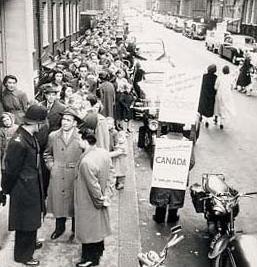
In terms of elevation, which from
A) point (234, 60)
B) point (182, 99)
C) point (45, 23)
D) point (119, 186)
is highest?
point (182, 99)

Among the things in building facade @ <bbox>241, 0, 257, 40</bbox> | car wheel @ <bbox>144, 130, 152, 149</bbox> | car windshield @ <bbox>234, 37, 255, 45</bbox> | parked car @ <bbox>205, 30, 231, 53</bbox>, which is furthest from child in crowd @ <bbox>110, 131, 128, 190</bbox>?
building facade @ <bbox>241, 0, 257, 40</bbox>

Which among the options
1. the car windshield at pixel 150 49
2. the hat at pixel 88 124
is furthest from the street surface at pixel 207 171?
the car windshield at pixel 150 49

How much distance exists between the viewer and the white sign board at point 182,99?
7328 mm

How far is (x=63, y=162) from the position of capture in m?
5.88

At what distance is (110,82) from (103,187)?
5.56 m

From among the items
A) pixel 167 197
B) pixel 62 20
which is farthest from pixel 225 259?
pixel 62 20

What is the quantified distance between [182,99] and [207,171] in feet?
10.6

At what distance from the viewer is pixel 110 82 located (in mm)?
10805

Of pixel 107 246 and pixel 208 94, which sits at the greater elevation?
pixel 208 94

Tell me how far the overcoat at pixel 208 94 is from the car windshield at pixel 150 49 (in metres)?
8.85

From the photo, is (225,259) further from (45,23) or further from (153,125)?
(45,23)

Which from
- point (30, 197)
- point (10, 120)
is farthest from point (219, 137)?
point (30, 197)

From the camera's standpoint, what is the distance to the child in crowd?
7.99 meters

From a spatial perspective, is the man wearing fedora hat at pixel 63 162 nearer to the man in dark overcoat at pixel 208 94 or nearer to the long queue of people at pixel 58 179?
the long queue of people at pixel 58 179
